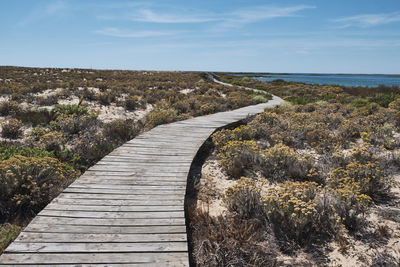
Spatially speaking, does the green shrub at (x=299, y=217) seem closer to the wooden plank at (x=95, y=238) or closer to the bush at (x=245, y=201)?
the bush at (x=245, y=201)

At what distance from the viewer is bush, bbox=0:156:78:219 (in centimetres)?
403

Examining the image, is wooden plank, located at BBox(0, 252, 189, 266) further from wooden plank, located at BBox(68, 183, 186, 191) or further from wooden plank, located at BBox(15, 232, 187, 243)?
wooden plank, located at BBox(68, 183, 186, 191)

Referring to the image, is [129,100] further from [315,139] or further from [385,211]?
[385,211]

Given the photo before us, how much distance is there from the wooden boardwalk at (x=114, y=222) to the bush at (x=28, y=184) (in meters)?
0.61

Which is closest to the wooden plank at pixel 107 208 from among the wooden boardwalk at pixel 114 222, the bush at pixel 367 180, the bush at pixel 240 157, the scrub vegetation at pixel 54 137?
the wooden boardwalk at pixel 114 222

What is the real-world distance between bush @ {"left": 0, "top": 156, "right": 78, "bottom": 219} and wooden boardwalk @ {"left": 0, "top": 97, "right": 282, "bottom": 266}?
2.00ft

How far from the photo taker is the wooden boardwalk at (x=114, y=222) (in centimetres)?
257

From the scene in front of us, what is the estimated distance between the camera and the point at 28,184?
434 centimetres

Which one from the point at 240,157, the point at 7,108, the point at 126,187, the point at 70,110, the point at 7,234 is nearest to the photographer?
the point at 7,234

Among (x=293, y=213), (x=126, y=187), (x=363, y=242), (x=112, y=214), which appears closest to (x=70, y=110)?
(x=126, y=187)

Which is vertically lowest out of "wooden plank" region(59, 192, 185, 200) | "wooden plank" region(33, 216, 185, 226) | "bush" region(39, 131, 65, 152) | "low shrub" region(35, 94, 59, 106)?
"wooden plank" region(33, 216, 185, 226)

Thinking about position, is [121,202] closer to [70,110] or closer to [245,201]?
[245,201]

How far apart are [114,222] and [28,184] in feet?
7.46

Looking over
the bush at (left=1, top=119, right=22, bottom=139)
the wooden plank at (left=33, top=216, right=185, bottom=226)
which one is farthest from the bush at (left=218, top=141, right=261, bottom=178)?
the bush at (left=1, top=119, right=22, bottom=139)
